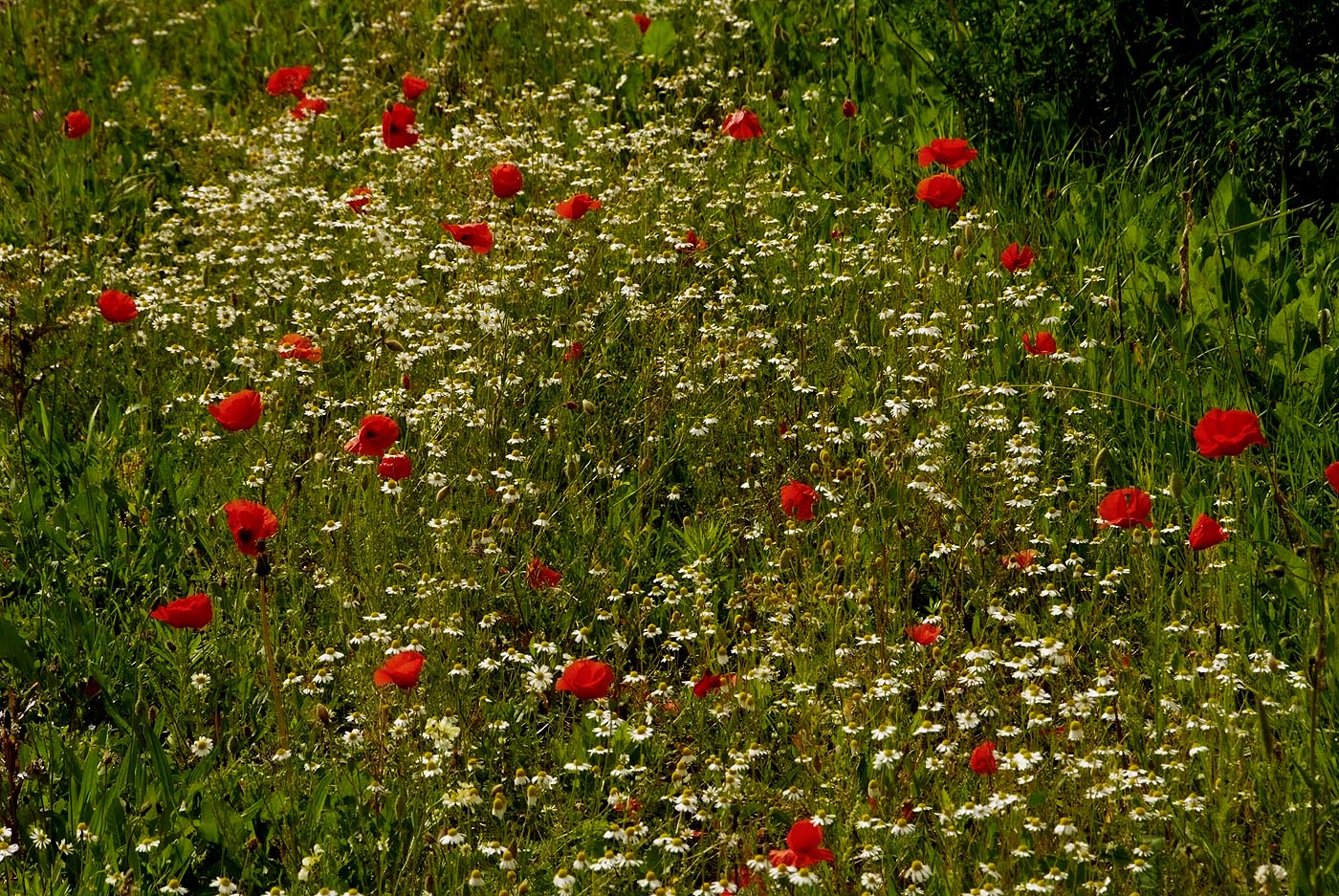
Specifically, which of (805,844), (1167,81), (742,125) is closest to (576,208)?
(742,125)

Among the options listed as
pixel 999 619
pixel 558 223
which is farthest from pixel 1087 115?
pixel 999 619

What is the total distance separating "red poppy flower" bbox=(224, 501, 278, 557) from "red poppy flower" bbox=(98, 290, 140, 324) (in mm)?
1417

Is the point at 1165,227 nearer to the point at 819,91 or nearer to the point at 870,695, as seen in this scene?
the point at 819,91

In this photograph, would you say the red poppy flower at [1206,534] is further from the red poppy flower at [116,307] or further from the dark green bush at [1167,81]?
the red poppy flower at [116,307]

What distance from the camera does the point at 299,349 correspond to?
3996 mm

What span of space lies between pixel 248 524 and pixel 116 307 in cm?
147

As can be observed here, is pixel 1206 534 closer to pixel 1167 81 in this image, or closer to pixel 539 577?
pixel 539 577

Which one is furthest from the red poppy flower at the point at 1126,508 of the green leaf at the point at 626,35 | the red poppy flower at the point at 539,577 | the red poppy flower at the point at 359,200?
the green leaf at the point at 626,35

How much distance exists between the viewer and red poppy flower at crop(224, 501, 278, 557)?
2.86 metres

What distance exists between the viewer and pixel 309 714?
10.2ft

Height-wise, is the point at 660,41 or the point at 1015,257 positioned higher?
the point at 660,41

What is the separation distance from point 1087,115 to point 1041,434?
1.83 meters

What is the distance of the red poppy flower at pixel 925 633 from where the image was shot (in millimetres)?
2918

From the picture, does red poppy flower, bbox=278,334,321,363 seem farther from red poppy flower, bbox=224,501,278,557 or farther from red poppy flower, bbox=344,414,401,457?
red poppy flower, bbox=224,501,278,557
